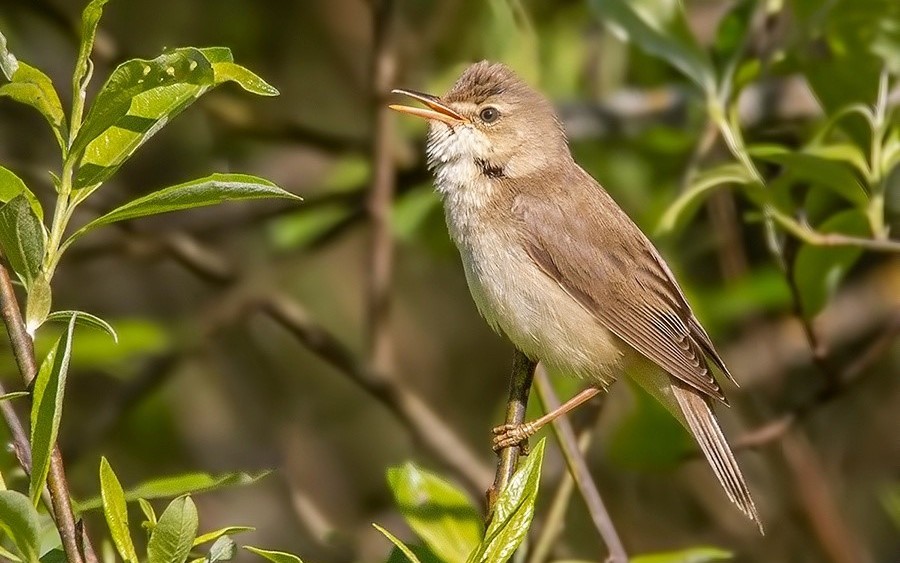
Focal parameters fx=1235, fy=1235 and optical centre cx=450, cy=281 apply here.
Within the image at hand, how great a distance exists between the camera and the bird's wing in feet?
12.1

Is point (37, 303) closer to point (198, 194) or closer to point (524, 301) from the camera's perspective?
point (198, 194)

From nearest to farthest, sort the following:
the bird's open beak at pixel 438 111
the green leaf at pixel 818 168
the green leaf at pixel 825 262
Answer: the green leaf at pixel 818 168
the green leaf at pixel 825 262
the bird's open beak at pixel 438 111

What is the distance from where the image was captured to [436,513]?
2.42 metres

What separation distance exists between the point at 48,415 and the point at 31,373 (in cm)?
16

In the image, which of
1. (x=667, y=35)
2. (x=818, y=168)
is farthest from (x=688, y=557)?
(x=667, y=35)

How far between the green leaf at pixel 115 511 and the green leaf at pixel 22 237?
0.31 metres

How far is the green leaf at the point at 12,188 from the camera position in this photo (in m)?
1.84

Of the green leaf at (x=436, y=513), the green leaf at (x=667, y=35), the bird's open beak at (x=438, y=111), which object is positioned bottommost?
the green leaf at (x=436, y=513)

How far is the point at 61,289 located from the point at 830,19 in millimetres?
3925

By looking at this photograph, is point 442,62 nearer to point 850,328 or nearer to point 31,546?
point 850,328

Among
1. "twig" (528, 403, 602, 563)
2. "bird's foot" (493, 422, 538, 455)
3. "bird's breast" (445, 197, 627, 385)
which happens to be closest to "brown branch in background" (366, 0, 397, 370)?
"bird's breast" (445, 197, 627, 385)

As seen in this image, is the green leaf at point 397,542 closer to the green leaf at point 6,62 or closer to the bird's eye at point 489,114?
the green leaf at point 6,62

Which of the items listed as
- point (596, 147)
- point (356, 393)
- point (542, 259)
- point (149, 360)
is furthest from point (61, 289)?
point (542, 259)

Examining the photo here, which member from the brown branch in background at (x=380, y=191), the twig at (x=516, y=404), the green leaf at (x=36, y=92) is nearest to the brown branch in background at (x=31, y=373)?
the green leaf at (x=36, y=92)
